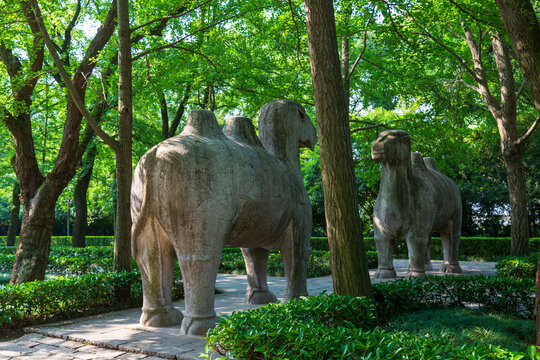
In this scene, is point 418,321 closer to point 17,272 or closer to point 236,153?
point 236,153

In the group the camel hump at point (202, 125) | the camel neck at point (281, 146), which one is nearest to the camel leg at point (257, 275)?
the camel neck at point (281, 146)

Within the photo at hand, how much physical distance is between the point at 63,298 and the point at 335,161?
4.85 m

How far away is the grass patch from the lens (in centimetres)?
442

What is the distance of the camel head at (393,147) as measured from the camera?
8.89 m

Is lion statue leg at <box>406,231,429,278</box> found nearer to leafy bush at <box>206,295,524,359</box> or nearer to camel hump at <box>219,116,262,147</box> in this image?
camel hump at <box>219,116,262,147</box>

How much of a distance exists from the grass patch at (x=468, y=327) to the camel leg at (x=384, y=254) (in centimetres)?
394

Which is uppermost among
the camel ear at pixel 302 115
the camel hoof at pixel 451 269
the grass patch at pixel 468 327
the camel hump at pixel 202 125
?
the camel ear at pixel 302 115

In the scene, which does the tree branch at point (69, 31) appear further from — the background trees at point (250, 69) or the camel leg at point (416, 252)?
the camel leg at point (416, 252)

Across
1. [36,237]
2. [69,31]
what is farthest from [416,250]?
[69,31]

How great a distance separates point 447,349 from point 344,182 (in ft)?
7.08

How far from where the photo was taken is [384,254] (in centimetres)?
976

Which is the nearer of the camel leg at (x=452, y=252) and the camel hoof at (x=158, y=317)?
the camel hoof at (x=158, y=317)

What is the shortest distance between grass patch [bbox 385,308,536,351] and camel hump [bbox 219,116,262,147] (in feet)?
9.69

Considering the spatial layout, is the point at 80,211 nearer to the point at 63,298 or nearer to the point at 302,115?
the point at 63,298
